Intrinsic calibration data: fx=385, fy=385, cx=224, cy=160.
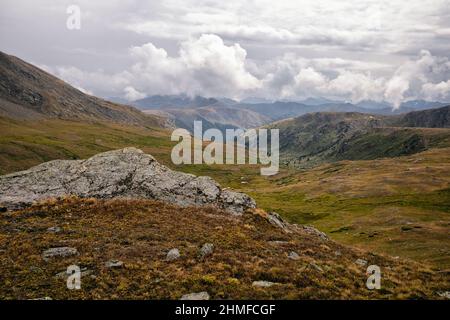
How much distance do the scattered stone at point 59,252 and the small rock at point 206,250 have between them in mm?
9892

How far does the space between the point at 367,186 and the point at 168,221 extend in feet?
504

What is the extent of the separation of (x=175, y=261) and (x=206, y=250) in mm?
3012

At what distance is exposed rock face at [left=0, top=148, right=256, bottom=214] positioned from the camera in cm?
4481

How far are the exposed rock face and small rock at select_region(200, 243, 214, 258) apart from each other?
13421 mm

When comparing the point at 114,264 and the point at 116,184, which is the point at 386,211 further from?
the point at 114,264

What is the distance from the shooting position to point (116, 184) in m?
46.9

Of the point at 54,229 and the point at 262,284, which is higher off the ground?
the point at 54,229

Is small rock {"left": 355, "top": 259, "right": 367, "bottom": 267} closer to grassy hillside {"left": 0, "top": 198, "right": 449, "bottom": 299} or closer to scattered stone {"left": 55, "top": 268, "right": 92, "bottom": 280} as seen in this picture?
grassy hillside {"left": 0, "top": 198, "right": 449, "bottom": 299}

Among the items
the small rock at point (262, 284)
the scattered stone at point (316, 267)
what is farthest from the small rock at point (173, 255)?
the scattered stone at point (316, 267)

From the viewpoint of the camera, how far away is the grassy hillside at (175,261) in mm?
24578
